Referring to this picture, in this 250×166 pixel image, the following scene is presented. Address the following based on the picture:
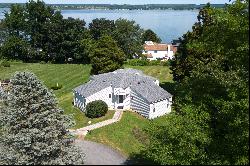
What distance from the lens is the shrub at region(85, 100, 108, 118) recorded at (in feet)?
139

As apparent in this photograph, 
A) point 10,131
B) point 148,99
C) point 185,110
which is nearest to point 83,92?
point 148,99

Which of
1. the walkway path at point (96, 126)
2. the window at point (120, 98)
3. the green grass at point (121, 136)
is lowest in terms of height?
the green grass at point (121, 136)

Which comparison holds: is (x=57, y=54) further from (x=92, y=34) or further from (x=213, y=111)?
(x=213, y=111)

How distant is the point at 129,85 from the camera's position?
45.5 meters

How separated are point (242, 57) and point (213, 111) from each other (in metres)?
3.66

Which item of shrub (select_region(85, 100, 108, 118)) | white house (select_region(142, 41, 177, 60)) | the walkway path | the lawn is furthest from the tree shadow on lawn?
white house (select_region(142, 41, 177, 60))

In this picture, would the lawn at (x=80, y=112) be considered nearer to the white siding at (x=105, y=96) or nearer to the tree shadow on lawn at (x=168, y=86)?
the white siding at (x=105, y=96)

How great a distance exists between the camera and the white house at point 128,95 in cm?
4403

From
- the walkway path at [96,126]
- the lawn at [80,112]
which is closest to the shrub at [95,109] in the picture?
the lawn at [80,112]

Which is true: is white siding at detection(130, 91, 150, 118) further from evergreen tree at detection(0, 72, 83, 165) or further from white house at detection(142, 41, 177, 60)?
white house at detection(142, 41, 177, 60)

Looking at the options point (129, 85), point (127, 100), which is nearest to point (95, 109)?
point (127, 100)

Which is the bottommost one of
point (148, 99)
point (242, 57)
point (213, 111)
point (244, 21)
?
point (148, 99)

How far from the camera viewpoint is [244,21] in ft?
63.4

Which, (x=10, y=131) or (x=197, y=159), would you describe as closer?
(x=197, y=159)
